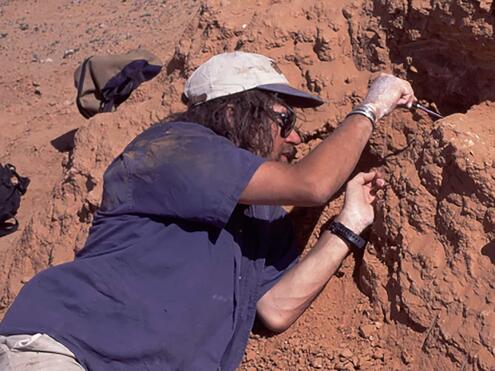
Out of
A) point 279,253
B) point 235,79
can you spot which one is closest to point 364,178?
point 279,253

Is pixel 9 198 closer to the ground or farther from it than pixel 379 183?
closer to the ground

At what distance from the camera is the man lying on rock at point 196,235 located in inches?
87.5

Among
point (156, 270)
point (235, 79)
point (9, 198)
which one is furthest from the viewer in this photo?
point (9, 198)

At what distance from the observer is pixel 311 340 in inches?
105

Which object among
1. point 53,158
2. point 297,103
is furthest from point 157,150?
point 53,158

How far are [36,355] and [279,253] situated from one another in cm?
97

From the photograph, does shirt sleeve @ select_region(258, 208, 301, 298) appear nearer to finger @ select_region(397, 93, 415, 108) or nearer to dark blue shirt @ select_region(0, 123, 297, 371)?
dark blue shirt @ select_region(0, 123, 297, 371)

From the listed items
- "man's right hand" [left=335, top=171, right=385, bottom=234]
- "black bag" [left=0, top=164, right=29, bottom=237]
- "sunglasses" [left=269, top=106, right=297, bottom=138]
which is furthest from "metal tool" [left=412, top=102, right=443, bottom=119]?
"black bag" [left=0, top=164, right=29, bottom=237]

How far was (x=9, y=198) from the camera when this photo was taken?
500cm

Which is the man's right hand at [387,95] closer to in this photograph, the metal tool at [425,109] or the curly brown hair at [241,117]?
the metal tool at [425,109]

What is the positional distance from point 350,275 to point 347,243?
0.17 meters

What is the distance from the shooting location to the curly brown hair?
96.0 inches

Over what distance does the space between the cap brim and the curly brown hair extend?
0.03 m

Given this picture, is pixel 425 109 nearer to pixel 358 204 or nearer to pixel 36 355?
pixel 358 204
